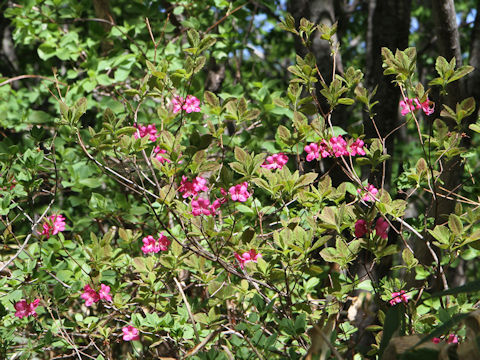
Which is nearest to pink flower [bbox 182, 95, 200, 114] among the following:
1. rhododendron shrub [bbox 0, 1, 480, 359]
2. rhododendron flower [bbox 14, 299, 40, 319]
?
rhododendron shrub [bbox 0, 1, 480, 359]

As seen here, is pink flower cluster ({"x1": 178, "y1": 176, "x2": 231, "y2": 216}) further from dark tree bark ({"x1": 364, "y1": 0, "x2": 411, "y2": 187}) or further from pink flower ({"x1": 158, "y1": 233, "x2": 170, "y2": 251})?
dark tree bark ({"x1": 364, "y1": 0, "x2": 411, "y2": 187})

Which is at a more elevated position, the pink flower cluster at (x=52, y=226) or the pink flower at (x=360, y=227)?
the pink flower at (x=360, y=227)

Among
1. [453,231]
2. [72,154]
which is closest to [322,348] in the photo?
[453,231]

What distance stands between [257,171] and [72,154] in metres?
1.21

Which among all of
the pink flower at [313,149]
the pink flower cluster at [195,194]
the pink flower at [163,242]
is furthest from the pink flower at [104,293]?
the pink flower at [313,149]

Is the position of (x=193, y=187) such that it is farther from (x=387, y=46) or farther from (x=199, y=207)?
(x=387, y=46)

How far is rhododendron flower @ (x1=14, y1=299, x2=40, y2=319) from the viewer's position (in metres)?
1.90

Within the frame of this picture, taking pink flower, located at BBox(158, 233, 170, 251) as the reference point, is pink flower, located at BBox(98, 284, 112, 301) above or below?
below

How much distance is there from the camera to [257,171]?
1.67m

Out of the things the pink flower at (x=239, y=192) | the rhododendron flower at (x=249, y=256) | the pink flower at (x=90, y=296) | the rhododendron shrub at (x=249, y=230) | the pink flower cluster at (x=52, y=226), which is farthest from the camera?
the pink flower cluster at (x=52, y=226)

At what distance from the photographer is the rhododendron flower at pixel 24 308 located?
1.90 m

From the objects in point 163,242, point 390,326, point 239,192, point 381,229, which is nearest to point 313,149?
point 239,192

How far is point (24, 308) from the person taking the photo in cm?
191

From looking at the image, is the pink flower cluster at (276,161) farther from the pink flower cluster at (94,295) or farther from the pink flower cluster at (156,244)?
the pink flower cluster at (94,295)
